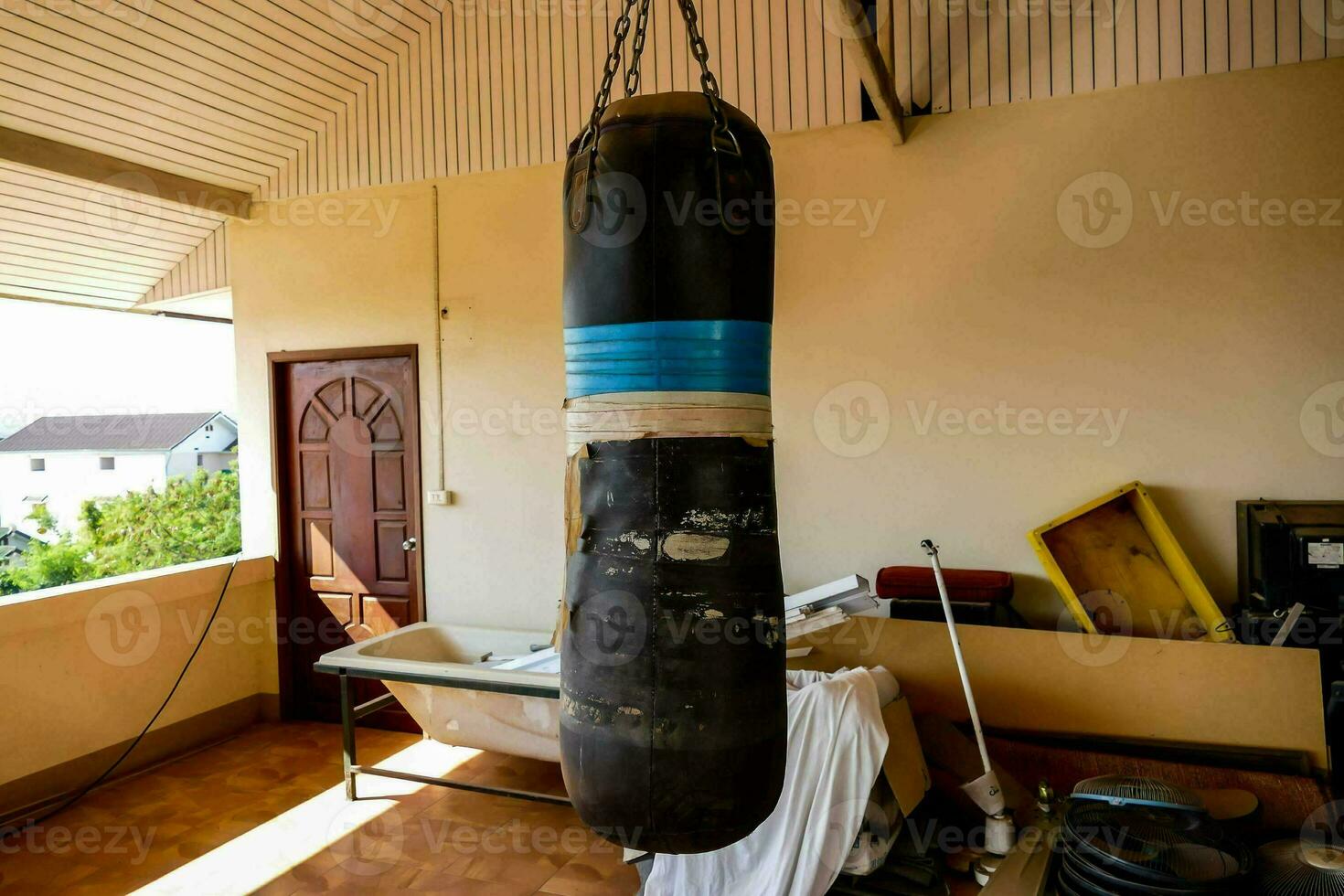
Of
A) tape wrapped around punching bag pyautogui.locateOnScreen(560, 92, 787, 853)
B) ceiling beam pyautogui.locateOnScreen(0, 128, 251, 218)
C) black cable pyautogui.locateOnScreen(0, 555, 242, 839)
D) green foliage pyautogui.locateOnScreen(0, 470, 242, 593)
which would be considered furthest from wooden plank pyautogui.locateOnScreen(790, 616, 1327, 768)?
green foliage pyautogui.locateOnScreen(0, 470, 242, 593)

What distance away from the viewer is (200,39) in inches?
162

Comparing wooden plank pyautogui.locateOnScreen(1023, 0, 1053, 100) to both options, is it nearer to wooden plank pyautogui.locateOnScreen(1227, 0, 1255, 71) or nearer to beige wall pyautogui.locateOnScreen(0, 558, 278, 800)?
wooden plank pyautogui.locateOnScreen(1227, 0, 1255, 71)

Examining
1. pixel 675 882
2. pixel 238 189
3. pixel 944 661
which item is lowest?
pixel 675 882

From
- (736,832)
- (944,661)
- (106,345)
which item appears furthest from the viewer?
(106,345)

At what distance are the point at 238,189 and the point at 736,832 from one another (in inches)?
209

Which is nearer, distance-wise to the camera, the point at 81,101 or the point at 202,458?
the point at 81,101

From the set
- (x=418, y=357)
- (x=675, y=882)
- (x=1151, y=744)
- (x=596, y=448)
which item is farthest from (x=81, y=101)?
(x=1151, y=744)

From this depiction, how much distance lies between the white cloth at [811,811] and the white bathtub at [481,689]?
99 cm

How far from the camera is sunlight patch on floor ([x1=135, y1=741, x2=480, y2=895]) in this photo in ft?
11.3

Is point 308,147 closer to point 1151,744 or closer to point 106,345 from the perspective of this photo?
point 106,345

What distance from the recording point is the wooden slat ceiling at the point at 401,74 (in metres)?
3.65

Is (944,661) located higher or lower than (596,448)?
lower

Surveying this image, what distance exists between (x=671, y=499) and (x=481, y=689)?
2.73 meters

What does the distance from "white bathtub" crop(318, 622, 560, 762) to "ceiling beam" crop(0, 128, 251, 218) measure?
9.20 feet
